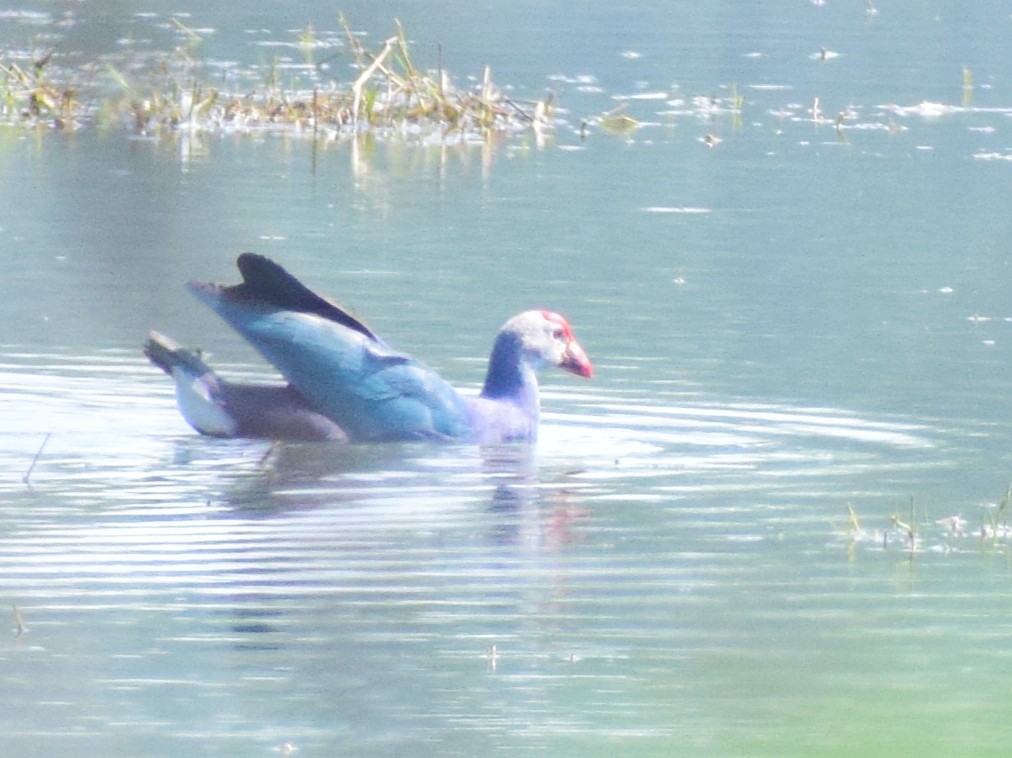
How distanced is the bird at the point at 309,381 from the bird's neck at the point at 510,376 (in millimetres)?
199

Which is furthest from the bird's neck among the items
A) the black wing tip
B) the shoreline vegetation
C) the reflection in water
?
the shoreline vegetation

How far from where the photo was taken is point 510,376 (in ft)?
30.2

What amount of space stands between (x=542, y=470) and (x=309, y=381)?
2.94 feet

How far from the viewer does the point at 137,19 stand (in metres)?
28.0

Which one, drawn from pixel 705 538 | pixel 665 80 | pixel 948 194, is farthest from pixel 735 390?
pixel 665 80

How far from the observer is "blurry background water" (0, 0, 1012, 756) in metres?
5.33

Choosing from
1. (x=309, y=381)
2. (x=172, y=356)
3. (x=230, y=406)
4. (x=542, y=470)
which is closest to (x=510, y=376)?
(x=542, y=470)

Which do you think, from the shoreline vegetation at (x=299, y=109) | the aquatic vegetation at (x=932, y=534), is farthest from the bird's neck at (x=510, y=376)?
the shoreline vegetation at (x=299, y=109)

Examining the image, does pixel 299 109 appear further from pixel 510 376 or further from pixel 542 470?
pixel 542 470

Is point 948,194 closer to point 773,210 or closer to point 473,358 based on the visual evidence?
point 773,210

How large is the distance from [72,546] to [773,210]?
354 inches

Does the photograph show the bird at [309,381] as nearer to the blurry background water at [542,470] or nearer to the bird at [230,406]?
the bird at [230,406]

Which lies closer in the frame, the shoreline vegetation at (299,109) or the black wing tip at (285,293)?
the black wing tip at (285,293)

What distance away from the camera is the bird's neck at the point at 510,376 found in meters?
9.16
